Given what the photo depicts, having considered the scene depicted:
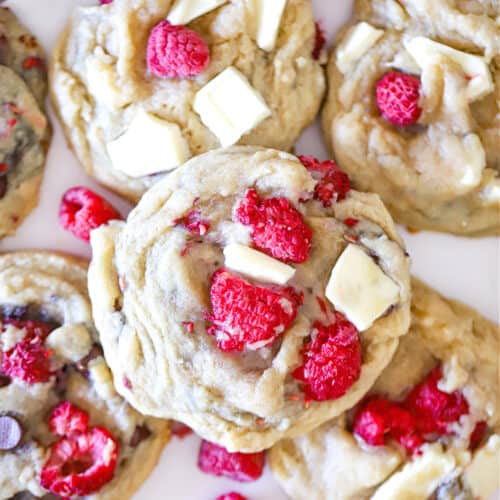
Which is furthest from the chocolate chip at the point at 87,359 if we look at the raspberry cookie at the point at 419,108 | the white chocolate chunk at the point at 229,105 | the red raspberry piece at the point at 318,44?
the red raspberry piece at the point at 318,44

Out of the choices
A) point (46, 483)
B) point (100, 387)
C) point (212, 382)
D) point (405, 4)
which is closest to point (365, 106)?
point (405, 4)

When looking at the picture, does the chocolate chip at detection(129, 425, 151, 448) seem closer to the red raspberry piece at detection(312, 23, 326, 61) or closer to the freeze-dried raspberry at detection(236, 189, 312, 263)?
the freeze-dried raspberry at detection(236, 189, 312, 263)

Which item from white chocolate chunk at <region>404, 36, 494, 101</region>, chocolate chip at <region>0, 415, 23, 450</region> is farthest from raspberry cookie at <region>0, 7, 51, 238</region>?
white chocolate chunk at <region>404, 36, 494, 101</region>

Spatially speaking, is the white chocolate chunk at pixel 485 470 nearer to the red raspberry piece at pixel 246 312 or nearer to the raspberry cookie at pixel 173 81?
the red raspberry piece at pixel 246 312

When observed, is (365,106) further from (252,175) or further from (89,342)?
(89,342)

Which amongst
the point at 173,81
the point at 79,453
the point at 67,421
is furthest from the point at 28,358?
the point at 173,81

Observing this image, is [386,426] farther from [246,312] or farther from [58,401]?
[58,401]

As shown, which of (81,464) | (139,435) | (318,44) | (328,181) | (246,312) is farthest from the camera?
(318,44)
